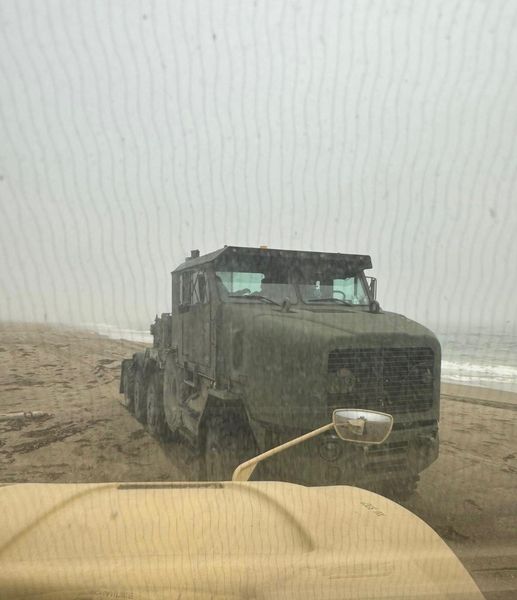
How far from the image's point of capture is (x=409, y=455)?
449 centimetres

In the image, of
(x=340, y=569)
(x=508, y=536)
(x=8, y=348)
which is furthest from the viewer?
(x=8, y=348)

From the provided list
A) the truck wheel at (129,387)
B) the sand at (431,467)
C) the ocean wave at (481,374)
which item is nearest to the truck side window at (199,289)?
the sand at (431,467)

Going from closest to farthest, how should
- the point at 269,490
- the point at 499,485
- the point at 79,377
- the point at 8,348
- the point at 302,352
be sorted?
the point at 269,490, the point at 302,352, the point at 499,485, the point at 79,377, the point at 8,348

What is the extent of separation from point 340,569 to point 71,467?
469cm

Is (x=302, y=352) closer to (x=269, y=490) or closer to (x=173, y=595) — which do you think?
(x=269, y=490)

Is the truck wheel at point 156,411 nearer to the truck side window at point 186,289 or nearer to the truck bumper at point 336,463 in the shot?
the truck side window at point 186,289

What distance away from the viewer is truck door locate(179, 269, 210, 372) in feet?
17.4

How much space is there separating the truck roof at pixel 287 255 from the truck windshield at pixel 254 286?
196 millimetres

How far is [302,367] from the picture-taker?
4.25 m

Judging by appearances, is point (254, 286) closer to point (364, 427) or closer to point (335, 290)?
point (335, 290)

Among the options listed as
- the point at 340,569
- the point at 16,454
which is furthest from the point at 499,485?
the point at 16,454

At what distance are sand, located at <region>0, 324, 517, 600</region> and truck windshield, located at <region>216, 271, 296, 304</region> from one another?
1.77 metres

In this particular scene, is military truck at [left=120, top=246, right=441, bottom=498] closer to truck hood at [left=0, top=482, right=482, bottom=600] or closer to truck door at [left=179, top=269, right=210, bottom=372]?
truck door at [left=179, top=269, right=210, bottom=372]

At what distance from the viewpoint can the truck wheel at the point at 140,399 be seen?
26.0ft
